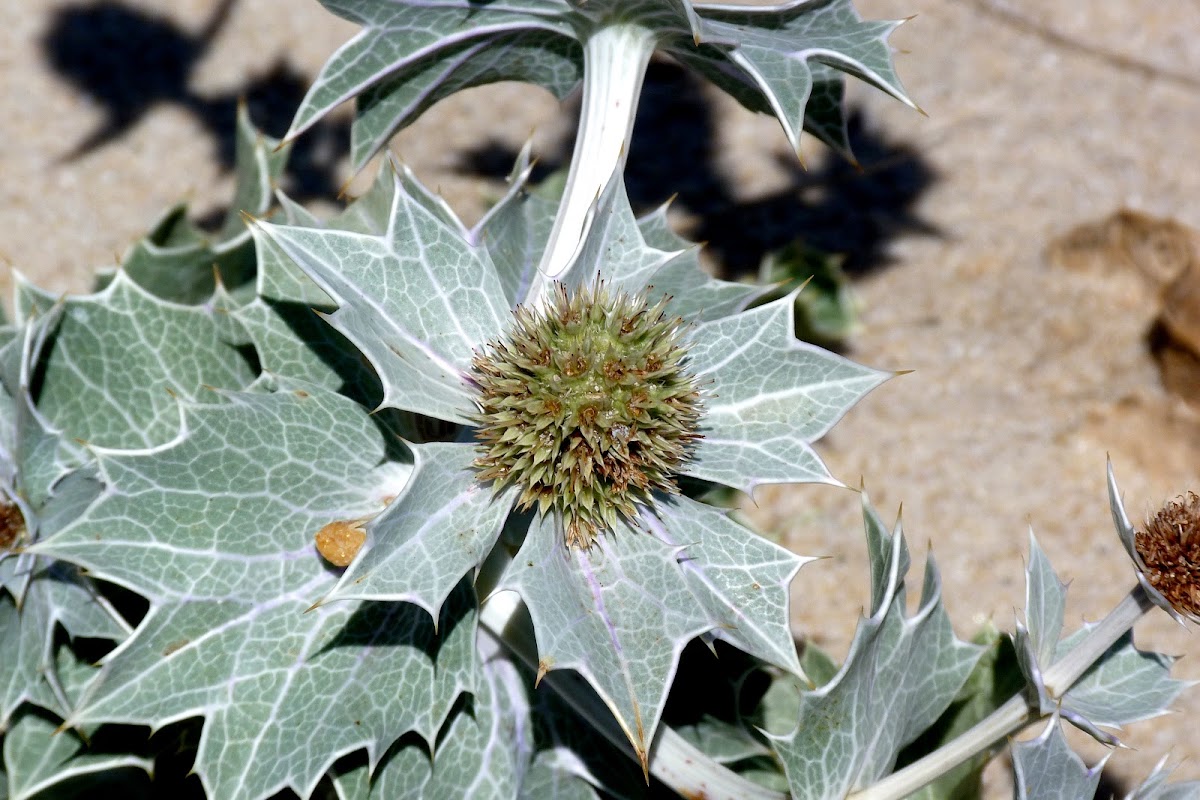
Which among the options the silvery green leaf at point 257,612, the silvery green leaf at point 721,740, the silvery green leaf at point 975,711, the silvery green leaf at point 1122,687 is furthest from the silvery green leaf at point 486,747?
the silvery green leaf at point 1122,687

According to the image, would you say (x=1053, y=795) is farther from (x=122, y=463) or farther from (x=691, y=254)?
(x=122, y=463)

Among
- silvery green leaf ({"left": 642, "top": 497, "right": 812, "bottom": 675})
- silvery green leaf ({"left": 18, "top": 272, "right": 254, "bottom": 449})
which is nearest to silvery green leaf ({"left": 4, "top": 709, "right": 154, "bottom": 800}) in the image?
silvery green leaf ({"left": 18, "top": 272, "right": 254, "bottom": 449})

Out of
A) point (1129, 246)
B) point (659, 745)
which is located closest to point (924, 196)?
point (1129, 246)

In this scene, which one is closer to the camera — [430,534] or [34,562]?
[430,534]

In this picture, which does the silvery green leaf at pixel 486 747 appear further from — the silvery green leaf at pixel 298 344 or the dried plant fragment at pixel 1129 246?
the dried plant fragment at pixel 1129 246

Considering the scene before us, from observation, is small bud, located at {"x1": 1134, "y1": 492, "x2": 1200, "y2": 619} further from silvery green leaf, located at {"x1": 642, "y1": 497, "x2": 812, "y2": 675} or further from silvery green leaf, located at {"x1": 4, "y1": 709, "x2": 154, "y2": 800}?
silvery green leaf, located at {"x1": 4, "y1": 709, "x2": 154, "y2": 800}

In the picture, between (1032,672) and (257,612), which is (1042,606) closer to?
(1032,672)
